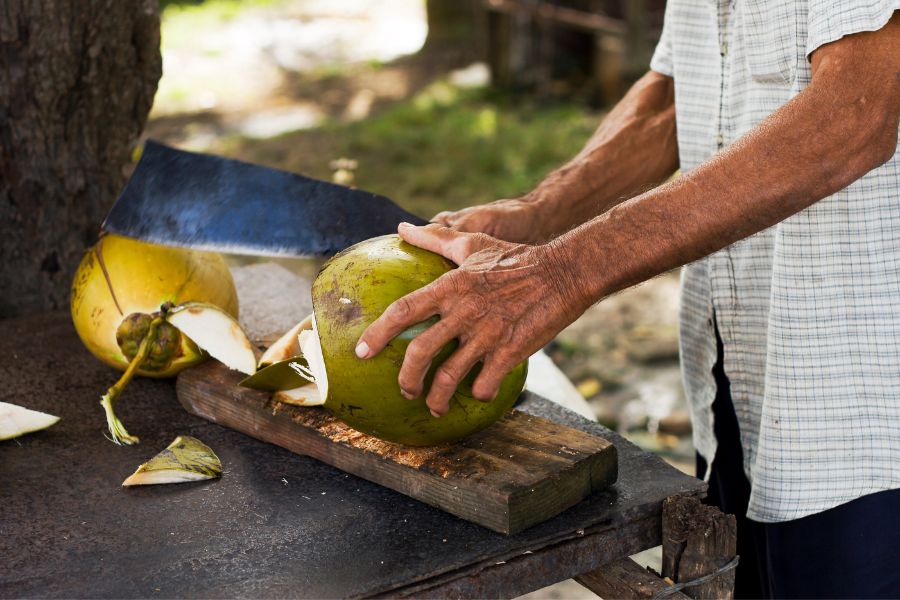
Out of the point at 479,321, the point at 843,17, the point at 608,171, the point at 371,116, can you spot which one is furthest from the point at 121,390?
the point at 371,116

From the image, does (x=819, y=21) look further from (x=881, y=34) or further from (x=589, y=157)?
(x=589, y=157)

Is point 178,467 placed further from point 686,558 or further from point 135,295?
point 686,558

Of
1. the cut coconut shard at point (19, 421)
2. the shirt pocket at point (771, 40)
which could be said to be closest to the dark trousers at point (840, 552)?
the shirt pocket at point (771, 40)

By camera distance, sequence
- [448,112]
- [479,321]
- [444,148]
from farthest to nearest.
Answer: [448,112], [444,148], [479,321]

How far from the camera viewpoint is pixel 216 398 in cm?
178

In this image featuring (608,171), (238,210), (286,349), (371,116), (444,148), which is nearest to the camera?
(286,349)

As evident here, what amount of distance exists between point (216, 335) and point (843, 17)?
1.17 meters

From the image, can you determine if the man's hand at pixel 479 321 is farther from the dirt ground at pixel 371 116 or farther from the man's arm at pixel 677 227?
the dirt ground at pixel 371 116

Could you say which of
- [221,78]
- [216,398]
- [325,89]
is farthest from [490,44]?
[216,398]

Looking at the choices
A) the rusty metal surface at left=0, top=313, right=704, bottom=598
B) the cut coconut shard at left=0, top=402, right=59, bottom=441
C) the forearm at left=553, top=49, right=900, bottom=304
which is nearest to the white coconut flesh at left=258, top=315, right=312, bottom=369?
the rusty metal surface at left=0, top=313, right=704, bottom=598

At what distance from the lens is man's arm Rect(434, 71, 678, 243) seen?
1.99 m

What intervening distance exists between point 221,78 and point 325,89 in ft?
4.16

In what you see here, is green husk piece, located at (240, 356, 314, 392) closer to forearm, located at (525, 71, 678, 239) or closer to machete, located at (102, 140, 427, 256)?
machete, located at (102, 140, 427, 256)

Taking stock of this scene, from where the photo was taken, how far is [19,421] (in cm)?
173
